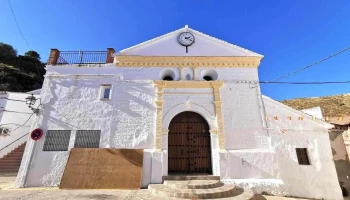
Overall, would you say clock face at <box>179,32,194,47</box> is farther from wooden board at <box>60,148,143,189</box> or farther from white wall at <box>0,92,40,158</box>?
white wall at <box>0,92,40,158</box>

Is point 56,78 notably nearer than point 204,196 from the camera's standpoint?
No

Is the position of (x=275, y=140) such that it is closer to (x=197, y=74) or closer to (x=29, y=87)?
(x=197, y=74)

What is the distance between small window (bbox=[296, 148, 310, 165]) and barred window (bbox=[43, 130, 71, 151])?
32.0ft

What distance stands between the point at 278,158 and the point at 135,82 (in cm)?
701

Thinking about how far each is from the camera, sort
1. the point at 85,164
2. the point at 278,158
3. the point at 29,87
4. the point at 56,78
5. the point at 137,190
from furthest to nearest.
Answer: the point at 29,87 → the point at 56,78 → the point at 278,158 → the point at 85,164 → the point at 137,190

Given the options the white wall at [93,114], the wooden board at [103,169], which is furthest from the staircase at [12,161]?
the wooden board at [103,169]

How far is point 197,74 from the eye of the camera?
8945mm

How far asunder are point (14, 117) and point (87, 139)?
8894 mm

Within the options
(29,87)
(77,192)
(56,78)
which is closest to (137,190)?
(77,192)

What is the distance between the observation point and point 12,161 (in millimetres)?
11523

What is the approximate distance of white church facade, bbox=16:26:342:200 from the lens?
746cm

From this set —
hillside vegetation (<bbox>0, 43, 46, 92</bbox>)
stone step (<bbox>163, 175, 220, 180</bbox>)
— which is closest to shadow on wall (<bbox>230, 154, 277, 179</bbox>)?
stone step (<bbox>163, 175, 220, 180</bbox>)

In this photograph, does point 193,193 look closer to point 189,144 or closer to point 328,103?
point 189,144

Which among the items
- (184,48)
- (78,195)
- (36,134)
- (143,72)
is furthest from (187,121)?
(36,134)
